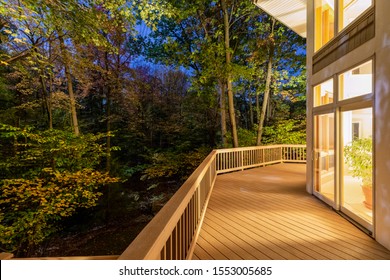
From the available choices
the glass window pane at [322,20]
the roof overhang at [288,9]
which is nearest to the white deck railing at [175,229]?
the glass window pane at [322,20]

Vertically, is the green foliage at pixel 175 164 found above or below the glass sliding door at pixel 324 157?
below

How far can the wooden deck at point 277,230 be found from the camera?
103 inches

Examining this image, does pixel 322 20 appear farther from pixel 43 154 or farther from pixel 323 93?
pixel 43 154

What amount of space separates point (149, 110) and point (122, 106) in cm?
188

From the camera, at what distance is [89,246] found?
7238 mm

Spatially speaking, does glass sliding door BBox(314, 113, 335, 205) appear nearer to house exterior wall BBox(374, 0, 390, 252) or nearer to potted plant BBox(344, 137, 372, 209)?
potted plant BBox(344, 137, 372, 209)

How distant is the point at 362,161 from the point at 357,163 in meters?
0.13

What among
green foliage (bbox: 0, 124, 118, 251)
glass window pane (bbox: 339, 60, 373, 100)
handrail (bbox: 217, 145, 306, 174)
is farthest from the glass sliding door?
green foliage (bbox: 0, 124, 118, 251)

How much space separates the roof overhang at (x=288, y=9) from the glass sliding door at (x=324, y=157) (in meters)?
3.41

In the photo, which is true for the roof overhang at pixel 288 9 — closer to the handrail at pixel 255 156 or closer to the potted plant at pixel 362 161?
the potted plant at pixel 362 161

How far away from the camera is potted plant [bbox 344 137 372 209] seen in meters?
3.38

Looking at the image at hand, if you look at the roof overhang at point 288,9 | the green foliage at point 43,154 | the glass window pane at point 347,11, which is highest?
the roof overhang at point 288,9

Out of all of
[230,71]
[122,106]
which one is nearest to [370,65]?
[230,71]

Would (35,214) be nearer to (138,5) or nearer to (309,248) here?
(138,5)
